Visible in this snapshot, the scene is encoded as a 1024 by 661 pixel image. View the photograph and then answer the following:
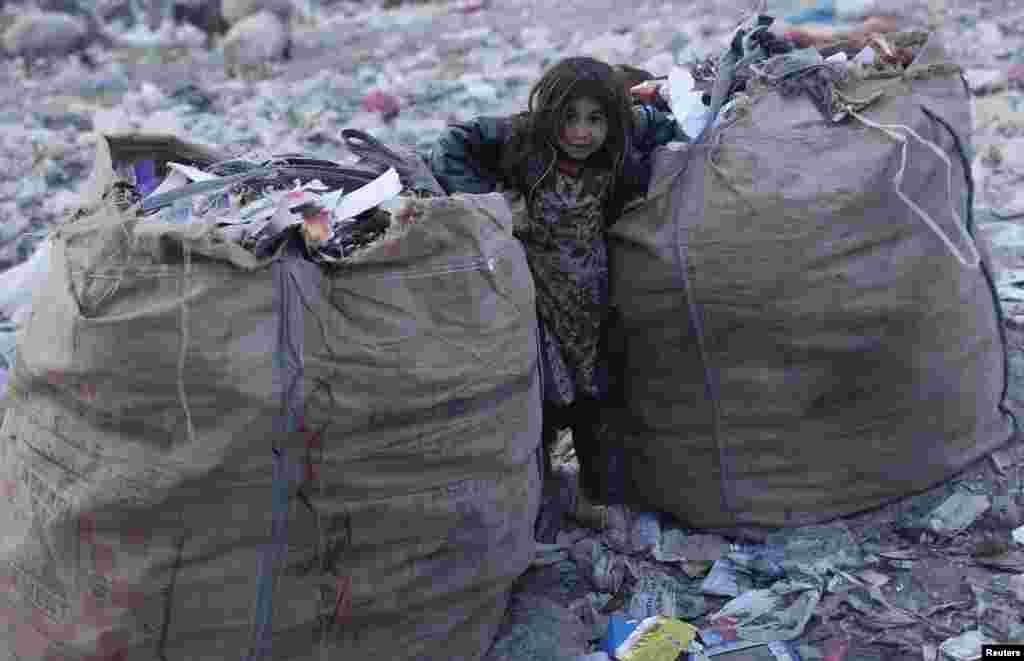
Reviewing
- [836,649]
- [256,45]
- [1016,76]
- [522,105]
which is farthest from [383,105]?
[836,649]

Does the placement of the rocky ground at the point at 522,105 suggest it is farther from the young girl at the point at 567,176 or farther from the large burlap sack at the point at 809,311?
the young girl at the point at 567,176

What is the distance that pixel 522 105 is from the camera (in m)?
6.24

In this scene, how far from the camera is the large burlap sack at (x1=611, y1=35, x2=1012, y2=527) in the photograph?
2.31 meters

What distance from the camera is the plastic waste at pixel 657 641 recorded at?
220cm

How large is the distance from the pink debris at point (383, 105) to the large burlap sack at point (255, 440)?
4.69m

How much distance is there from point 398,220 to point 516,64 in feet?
20.3

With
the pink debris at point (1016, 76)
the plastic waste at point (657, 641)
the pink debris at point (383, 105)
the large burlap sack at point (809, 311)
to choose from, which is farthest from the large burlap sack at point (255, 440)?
the pink debris at point (1016, 76)

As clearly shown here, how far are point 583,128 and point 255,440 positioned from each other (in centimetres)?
97

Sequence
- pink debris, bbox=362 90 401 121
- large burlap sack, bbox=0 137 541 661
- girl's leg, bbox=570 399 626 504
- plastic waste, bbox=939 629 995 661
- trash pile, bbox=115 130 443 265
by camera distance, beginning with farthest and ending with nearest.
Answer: pink debris, bbox=362 90 401 121 → girl's leg, bbox=570 399 626 504 → plastic waste, bbox=939 629 995 661 → trash pile, bbox=115 130 443 265 → large burlap sack, bbox=0 137 541 661

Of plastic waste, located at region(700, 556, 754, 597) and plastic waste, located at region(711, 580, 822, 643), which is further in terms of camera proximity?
plastic waste, located at region(700, 556, 754, 597)

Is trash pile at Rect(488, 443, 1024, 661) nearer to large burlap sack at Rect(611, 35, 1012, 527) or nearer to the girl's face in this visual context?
large burlap sack at Rect(611, 35, 1012, 527)

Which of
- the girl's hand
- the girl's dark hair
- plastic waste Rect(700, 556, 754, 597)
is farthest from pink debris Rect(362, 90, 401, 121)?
plastic waste Rect(700, 556, 754, 597)

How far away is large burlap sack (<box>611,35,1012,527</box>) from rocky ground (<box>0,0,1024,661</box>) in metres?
0.12

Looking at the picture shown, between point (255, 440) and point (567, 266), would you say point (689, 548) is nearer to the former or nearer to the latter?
point (567, 266)
